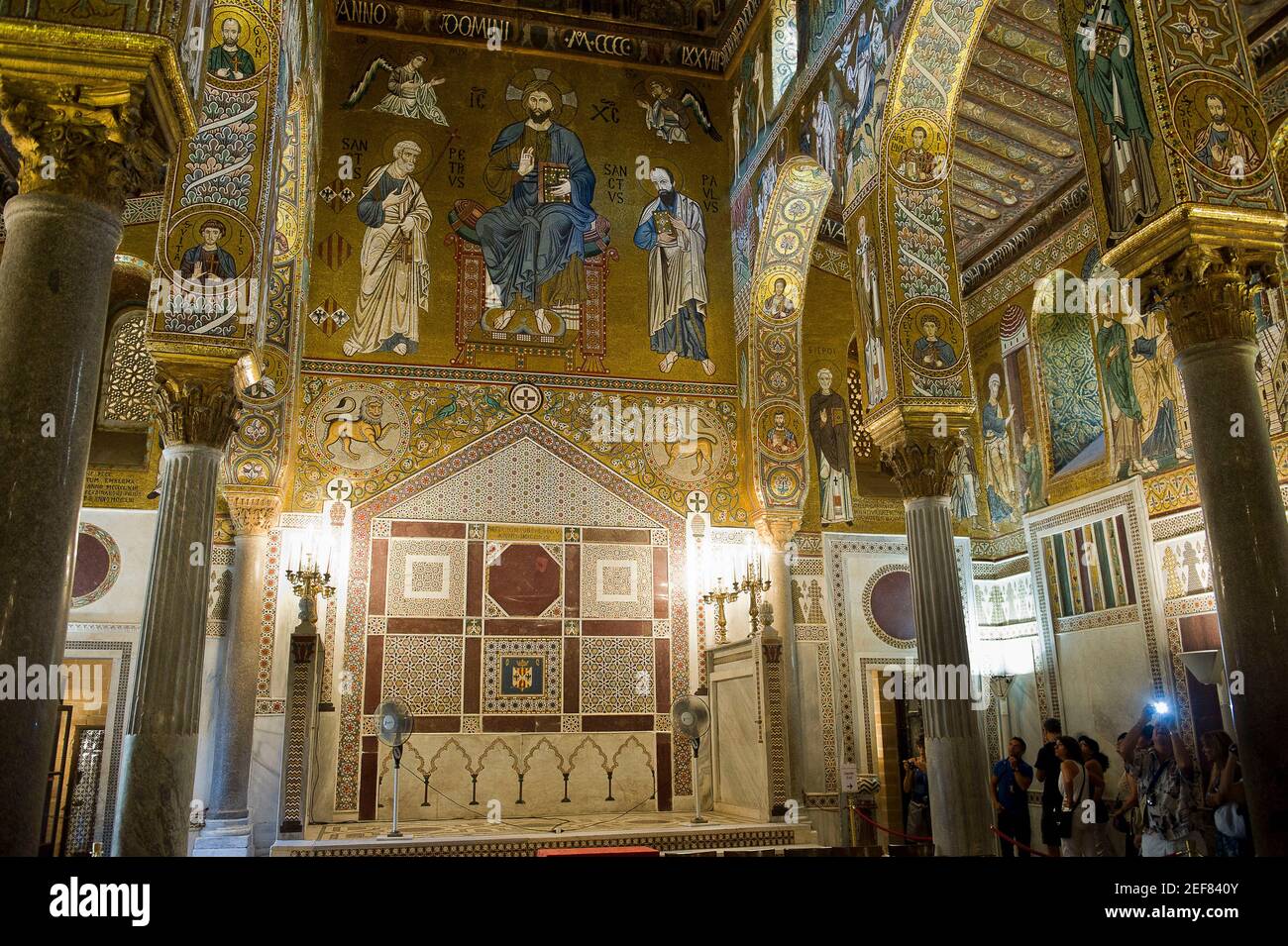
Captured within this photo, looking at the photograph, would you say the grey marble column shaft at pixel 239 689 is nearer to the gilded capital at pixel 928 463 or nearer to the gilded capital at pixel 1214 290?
the gilded capital at pixel 928 463

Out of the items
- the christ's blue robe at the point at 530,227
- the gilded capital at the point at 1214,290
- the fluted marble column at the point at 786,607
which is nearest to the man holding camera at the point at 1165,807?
the gilded capital at the point at 1214,290

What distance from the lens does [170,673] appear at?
6668 mm

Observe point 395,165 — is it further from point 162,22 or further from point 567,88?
point 162,22

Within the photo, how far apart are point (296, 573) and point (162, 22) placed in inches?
298

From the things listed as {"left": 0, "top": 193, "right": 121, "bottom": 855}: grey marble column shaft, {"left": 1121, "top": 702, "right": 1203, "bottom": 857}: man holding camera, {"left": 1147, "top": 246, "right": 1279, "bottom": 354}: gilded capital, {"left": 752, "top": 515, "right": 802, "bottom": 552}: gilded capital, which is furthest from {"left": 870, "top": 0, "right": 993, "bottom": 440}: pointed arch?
{"left": 0, "top": 193, "right": 121, "bottom": 855}: grey marble column shaft

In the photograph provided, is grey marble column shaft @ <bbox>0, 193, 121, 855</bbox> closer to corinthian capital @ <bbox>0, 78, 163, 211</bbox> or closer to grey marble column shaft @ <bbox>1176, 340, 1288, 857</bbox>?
corinthian capital @ <bbox>0, 78, 163, 211</bbox>

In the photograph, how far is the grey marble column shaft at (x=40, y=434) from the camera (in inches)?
145

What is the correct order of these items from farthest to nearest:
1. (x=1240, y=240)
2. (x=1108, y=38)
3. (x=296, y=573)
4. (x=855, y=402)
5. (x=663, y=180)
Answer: (x=855, y=402), (x=663, y=180), (x=296, y=573), (x=1108, y=38), (x=1240, y=240)

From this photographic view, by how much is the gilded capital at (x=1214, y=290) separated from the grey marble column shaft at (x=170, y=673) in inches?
268

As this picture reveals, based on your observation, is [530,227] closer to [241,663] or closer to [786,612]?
[786,612]

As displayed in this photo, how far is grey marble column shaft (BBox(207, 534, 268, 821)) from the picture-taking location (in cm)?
1038

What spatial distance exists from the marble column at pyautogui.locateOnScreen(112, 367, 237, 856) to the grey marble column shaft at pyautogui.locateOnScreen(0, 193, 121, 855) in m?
2.64

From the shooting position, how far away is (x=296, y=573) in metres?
11.0
